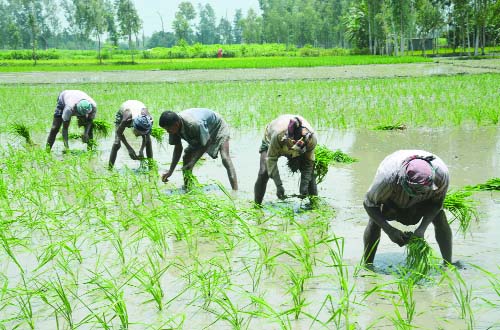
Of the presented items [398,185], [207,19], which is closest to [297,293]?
[398,185]

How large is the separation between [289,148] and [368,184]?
1.60m

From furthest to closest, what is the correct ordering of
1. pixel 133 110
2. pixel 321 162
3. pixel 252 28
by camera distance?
pixel 252 28, pixel 133 110, pixel 321 162

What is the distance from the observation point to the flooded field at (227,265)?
9.14ft

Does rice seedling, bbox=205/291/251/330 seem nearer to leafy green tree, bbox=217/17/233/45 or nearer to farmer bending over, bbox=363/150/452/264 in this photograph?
farmer bending over, bbox=363/150/452/264

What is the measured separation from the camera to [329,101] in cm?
1199

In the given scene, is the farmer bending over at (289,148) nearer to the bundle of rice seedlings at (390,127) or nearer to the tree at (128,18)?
the bundle of rice seedlings at (390,127)

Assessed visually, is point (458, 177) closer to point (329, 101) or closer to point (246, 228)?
point (246, 228)

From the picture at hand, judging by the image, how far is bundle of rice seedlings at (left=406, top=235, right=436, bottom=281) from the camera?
2.97 metres

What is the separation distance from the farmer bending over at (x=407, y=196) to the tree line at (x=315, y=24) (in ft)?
105

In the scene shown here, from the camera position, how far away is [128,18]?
5034cm

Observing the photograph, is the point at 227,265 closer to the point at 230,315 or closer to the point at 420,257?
the point at 230,315

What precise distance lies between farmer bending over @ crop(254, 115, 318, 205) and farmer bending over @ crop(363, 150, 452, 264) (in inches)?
40.8

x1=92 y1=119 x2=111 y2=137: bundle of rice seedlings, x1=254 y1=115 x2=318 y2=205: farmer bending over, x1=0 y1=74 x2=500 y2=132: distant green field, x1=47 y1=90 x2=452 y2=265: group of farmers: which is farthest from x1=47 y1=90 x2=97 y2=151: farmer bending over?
x1=254 y1=115 x2=318 y2=205: farmer bending over

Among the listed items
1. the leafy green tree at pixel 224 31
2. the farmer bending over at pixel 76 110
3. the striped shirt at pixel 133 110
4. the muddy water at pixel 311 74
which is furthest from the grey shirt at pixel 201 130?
the leafy green tree at pixel 224 31
